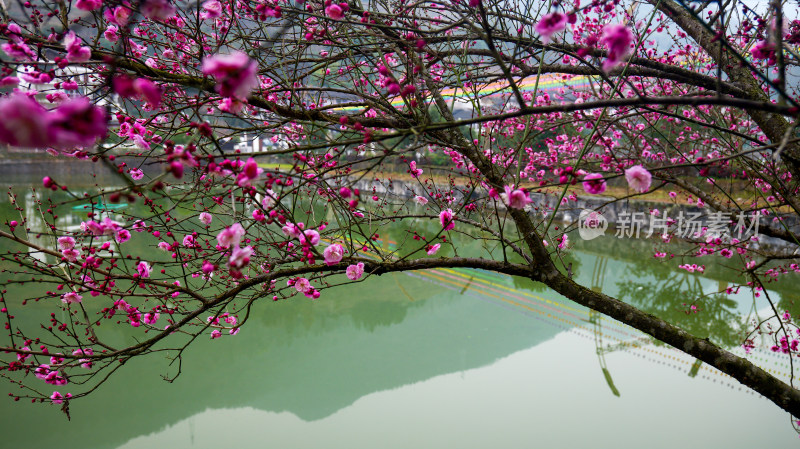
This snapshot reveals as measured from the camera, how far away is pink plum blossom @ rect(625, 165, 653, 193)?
0.96 meters

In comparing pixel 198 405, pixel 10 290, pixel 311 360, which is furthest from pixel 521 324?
pixel 10 290

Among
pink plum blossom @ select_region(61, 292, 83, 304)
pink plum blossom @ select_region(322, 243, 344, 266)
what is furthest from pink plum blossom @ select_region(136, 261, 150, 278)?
pink plum blossom @ select_region(322, 243, 344, 266)

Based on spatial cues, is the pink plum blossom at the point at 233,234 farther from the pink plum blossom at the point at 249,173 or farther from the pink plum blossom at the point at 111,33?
the pink plum blossom at the point at 111,33

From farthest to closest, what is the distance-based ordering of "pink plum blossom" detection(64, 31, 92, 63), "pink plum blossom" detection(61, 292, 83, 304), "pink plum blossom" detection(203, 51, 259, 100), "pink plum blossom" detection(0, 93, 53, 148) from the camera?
"pink plum blossom" detection(61, 292, 83, 304) < "pink plum blossom" detection(64, 31, 92, 63) < "pink plum blossom" detection(203, 51, 259, 100) < "pink plum blossom" detection(0, 93, 53, 148)

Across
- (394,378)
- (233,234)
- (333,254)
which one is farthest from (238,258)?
(394,378)

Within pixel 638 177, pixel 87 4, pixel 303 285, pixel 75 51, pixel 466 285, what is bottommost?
pixel 466 285

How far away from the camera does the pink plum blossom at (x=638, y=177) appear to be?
3.14 ft

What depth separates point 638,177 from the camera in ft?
3.22

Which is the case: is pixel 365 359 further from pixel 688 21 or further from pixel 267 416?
pixel 688 21

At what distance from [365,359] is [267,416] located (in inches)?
35.1

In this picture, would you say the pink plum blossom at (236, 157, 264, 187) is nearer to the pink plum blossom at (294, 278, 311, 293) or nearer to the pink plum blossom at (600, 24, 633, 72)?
the pink plum blossom at (600, 24, 633, 72)

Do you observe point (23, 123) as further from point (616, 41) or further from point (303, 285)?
point (303, 285)

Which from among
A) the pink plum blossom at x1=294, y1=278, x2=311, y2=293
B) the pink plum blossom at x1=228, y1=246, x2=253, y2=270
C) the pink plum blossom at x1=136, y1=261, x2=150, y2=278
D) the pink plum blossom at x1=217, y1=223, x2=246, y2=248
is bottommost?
the pink plum blossom at x1=294, y1=278, x2=311, y2=293

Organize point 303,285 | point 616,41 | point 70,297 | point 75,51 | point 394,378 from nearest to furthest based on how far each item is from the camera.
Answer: point 616,41
point 75,51
point 70,297
point 303,285
point 394,378
